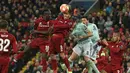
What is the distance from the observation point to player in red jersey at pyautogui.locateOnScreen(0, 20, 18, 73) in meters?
14.8

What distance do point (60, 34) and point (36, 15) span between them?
1326 cm

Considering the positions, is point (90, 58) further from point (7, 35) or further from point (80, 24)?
point (7, 35)

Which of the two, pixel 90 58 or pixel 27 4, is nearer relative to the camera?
pixel 90 58

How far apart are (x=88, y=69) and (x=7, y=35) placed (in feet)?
12.1

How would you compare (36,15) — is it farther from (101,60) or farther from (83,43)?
(83,43)

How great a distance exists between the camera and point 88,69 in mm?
17375

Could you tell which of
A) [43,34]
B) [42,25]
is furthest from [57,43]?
[43,34]

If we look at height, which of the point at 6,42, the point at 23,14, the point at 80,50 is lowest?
the point at 23,14

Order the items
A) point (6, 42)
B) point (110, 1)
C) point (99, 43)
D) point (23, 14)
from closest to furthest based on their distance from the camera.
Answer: point (6, 42)
point (99, 43)
point (110, 1)
point (23, 14)

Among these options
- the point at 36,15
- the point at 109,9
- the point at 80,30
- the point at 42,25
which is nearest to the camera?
the point at 80,30

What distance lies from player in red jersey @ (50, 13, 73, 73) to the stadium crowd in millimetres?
1807

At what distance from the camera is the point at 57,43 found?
17.3 meters

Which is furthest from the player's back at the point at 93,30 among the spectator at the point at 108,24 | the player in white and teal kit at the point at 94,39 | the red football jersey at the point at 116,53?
the spectator at the point at 108,24

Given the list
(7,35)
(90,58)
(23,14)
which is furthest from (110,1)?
A: (7,35)
